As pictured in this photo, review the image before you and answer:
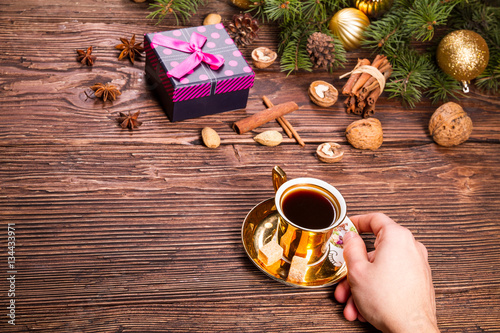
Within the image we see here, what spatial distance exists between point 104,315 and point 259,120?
64 centimetres

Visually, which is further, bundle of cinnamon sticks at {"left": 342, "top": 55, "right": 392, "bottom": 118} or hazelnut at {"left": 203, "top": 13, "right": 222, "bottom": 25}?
hazelnut at {"left": 203, "top": 13, "right": 222, "bottom": 25}

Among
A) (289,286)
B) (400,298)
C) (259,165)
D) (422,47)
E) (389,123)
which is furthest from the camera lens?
(422,47)

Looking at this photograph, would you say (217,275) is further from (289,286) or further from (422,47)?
(422,47)

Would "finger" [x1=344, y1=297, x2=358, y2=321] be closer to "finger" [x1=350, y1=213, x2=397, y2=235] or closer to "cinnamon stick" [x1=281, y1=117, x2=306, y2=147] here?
"finger" [x1=350, y1=213, x2=397, y2=235]

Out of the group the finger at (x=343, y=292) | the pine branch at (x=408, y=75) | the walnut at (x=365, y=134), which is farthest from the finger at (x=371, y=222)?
the pine branch at (x=408, y=75)

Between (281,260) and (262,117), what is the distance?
1.51ft

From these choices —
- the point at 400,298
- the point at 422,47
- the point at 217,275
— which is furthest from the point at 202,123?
the point at 422,47

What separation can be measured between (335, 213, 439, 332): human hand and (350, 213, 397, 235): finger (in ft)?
0.04

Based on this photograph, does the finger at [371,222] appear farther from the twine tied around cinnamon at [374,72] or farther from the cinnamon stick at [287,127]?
the twine tied around cinnamon at [374,72]

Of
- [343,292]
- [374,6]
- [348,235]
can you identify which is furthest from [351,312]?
[374,6]

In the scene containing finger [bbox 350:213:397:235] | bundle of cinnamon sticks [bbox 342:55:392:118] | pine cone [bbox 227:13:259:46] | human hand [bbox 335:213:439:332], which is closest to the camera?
human hand [bbox 335:213:439:332]

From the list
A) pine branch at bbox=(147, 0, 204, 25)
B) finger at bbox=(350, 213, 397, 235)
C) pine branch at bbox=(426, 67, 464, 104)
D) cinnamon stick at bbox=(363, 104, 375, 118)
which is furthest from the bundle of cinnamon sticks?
pine branch at bbox=(147, 0, 204, 25)

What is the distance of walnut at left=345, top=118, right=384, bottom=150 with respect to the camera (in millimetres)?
1223

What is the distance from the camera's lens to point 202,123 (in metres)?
1.24
